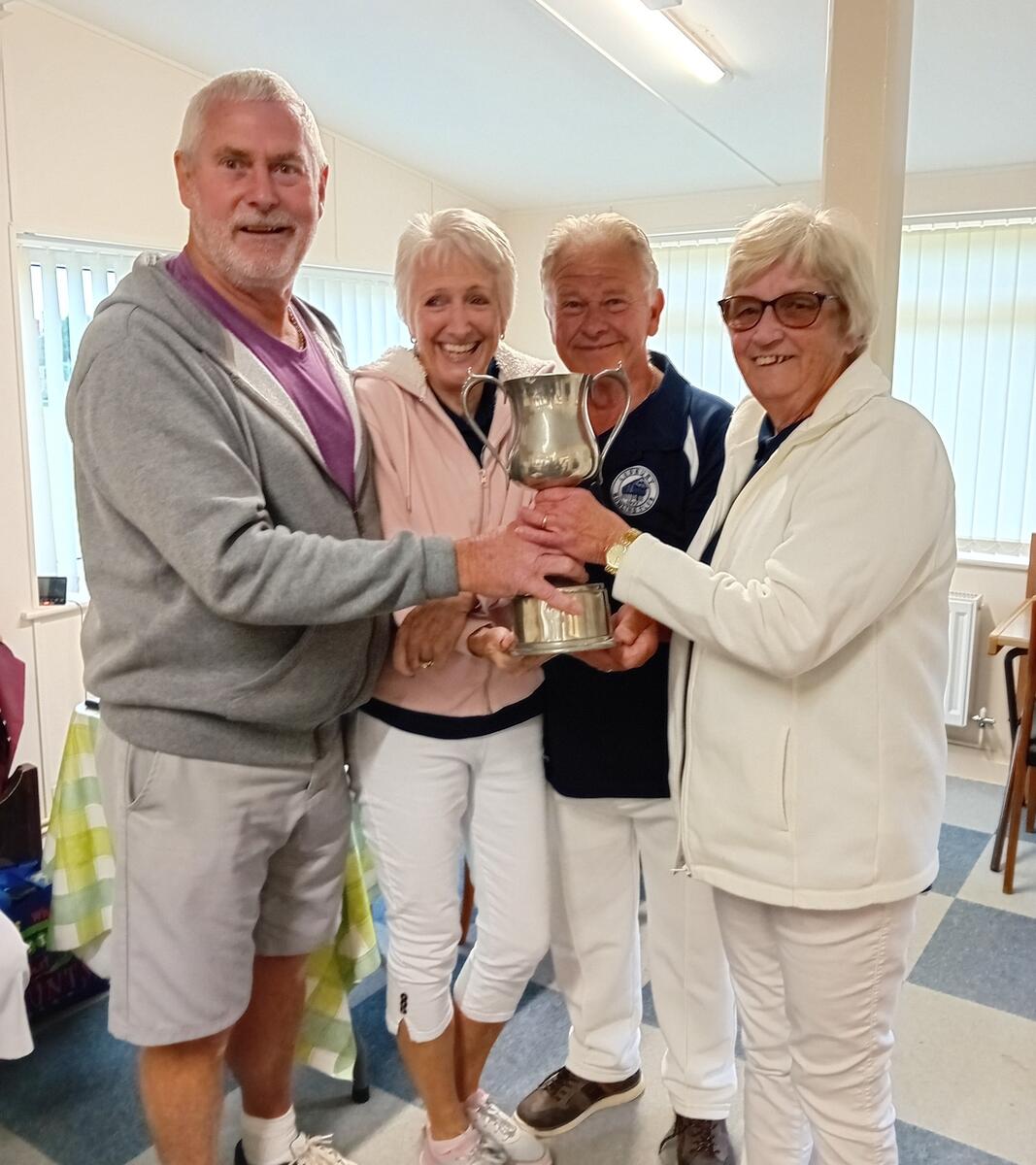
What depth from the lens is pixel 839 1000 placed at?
4.32 feet

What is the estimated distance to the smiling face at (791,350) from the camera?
1.32m

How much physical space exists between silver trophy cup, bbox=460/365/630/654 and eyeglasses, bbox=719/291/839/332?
0.60ft

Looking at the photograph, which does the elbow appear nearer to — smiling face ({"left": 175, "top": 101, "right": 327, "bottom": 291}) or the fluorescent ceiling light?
smiling face ({"left": 175, "top": 101, "right": 327, "bottom": 291})

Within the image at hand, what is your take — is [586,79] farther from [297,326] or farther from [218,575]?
[218,575]

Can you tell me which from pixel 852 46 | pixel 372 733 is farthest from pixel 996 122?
pixel 372 733

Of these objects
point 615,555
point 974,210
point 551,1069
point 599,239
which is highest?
point 974,210

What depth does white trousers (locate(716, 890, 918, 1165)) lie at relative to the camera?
132 cm

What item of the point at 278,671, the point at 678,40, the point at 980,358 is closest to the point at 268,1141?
the point at 278,671

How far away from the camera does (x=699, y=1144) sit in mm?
1735

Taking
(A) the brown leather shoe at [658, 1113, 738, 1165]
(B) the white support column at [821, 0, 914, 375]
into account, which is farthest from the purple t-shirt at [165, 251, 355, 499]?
(A) the brown leather shoe at [658, 1113, 738, 1165]

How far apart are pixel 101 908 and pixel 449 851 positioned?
2.75ft

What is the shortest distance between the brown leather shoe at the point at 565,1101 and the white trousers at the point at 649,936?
16 cm

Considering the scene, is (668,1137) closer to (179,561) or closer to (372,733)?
(372,733)

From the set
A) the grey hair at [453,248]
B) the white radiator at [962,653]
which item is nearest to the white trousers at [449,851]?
the grey hair at [453,248]
